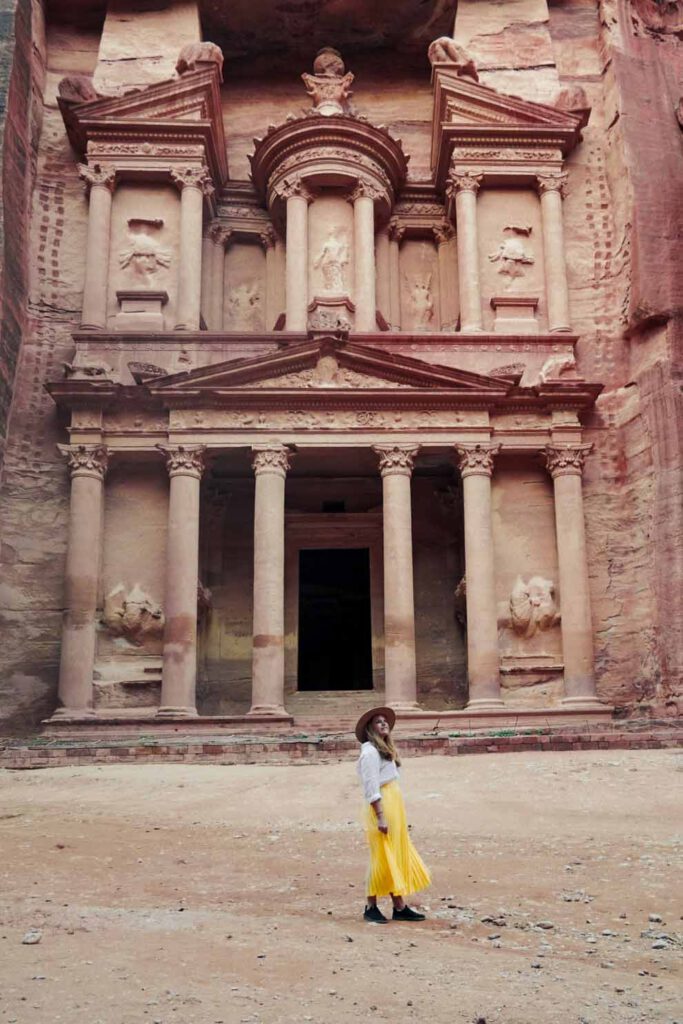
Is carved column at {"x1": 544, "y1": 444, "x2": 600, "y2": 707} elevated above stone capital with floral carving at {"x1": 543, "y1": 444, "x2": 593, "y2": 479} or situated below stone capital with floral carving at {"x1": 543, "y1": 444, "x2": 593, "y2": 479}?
below

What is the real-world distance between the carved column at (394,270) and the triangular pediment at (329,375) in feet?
13.6

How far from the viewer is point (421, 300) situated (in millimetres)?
27016

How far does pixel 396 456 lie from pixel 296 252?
5.68m

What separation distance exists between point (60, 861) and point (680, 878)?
17.9 ft

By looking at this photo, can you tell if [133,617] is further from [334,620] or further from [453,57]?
[453,57]

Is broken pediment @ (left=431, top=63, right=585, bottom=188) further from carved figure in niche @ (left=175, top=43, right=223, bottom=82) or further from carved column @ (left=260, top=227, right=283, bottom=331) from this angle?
carved figure in niche @ (left=175, top=43, right=223, bottom=82)

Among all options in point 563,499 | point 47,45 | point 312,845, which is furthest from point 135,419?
point 312,845

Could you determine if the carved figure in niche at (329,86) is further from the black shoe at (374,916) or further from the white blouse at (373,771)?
the black shoe at (374,916)

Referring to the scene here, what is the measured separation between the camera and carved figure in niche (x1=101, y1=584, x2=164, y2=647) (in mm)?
21672

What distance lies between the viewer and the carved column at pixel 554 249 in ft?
79.1

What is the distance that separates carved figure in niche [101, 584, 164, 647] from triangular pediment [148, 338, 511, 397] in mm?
4218

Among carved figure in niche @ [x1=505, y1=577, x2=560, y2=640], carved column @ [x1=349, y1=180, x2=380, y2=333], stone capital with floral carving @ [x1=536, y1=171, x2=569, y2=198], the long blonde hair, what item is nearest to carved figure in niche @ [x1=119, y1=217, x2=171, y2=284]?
carved column @ [x1=349, y1=180, x2=380, y2=333]

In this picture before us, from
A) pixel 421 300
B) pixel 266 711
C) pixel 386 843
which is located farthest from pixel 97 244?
pixel 386 843

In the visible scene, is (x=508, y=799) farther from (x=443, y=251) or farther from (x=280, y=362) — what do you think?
(x=443, y=251)
